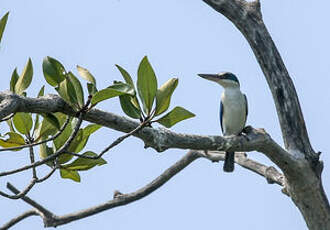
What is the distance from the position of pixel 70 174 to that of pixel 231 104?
13.0ft

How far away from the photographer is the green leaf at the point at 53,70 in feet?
14.2

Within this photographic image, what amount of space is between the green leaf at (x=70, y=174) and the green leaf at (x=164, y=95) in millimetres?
866

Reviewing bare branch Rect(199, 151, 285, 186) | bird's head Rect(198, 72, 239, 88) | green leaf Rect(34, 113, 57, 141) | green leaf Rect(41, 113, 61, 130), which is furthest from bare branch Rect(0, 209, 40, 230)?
bird's head Rect(198, 72, 239, 88)

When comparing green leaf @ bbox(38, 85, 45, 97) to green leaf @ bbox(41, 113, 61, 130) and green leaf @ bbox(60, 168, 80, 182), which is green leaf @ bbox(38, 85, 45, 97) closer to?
green leaf @ bbox(41, 113, 61, 130)

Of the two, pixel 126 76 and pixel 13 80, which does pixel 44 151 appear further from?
pixel 126 76

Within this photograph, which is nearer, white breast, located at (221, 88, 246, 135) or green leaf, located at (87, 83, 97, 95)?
green leaf, located at (87, 83, 97, 95)

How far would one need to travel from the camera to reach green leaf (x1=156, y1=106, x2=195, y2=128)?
A: 15.0ft

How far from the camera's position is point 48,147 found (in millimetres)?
5020

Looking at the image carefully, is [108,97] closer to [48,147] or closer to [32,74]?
[32,74]

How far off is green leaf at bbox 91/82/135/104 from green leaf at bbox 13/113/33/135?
0.62 metres

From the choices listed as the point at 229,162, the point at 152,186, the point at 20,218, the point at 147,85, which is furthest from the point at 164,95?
the point at 229,162

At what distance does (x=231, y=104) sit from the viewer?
8609 mm

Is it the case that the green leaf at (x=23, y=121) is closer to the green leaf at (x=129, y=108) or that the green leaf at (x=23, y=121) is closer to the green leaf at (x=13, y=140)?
the green leaf at (x=13, y=140)

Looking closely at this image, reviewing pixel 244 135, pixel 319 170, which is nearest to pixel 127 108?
pixel 244 135
